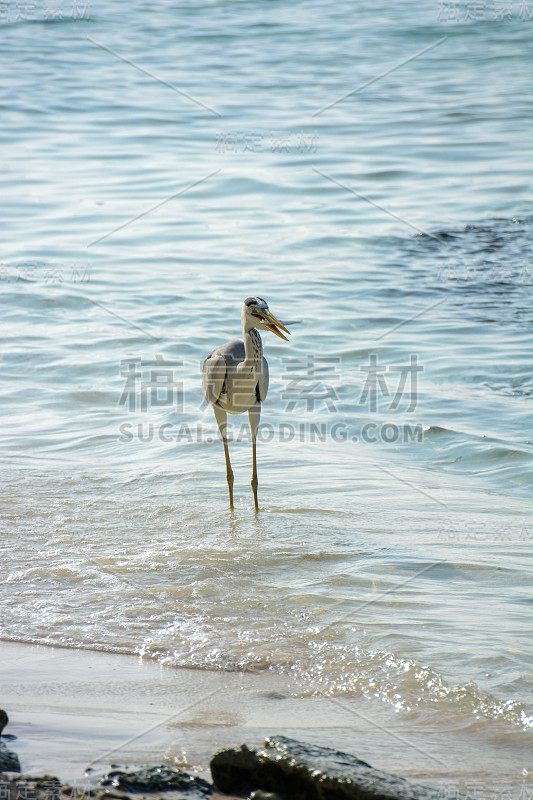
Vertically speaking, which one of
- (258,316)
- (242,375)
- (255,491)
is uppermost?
(258,316)

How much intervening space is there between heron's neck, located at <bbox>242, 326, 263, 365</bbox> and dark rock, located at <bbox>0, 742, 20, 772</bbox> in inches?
155

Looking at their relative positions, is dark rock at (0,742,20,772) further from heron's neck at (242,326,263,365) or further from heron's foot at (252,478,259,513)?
heron's neck at (242,326,263,365)

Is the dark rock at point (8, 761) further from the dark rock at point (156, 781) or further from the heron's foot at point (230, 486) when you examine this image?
the heron's foot at point (230, 486)

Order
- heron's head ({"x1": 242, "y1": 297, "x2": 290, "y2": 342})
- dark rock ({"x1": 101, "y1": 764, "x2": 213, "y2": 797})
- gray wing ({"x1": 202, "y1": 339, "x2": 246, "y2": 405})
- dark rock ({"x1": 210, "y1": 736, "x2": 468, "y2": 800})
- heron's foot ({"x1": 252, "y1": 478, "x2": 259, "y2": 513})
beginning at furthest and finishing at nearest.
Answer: gray wing ({"x1": 202, "y1": 339, "x2": 246, "y2": 405}) → heron's foot ({"x1": 252, "y1": 478, "x2": 259, "y2": 513}) → heron's head ({"x1": 242, "y1": 297, "x2": 290, "y2": 342}) → dark rock ({"x1": 101, "y1": 764, "x2": 213, "y2": 797}) → dark rock ({"x1": 210, "y1": 736, "x2": 468, "y2": 800})

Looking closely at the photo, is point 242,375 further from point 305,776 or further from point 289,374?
point 305,776

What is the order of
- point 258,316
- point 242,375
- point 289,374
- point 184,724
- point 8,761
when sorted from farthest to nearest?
point 289,374
point 242,375
point 258,316
point 184,724
point 8,761

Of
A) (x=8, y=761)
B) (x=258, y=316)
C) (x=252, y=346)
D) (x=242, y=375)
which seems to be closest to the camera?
(x=8, y=761)

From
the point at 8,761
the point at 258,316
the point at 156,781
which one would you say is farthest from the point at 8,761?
the point at 258,316

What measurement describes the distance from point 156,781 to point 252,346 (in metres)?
4.01

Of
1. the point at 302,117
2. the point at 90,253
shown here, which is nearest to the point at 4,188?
the point at 90,253

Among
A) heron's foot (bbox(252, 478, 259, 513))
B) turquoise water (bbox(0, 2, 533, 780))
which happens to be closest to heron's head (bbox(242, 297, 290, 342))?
heron's foot (bbox(252, 478, 259, 513))

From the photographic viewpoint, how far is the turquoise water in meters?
4.23

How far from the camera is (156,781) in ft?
8.86

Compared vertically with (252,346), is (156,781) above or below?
below
